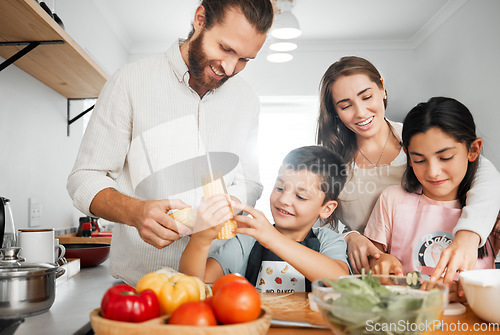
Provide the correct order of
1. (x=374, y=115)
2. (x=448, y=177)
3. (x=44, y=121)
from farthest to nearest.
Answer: (x=44, y=121), (x=374, y=115), (x=448, y=177)

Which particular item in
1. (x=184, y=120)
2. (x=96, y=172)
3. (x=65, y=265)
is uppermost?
(x=184, y=120)

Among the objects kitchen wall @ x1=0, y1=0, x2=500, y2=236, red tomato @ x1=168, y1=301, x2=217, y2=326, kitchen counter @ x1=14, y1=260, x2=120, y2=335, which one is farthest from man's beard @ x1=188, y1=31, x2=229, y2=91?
kitchen wall @ x1=0, y1=0, x2=500, y2=236

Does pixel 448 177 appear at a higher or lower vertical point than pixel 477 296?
higher

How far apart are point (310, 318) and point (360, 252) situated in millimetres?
431

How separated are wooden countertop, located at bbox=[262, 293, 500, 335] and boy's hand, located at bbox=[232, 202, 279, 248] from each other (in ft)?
0.49

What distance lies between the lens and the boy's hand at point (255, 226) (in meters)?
1.02

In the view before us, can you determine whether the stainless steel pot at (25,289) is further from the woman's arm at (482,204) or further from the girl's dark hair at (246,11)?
the woman's arm at (482,204)

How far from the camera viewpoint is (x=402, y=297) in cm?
60

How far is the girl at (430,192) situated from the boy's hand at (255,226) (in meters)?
0.35

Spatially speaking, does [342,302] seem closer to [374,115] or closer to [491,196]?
[491,196]

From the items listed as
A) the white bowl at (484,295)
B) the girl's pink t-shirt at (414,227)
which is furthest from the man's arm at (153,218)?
the girl's pink t-shirt at (414,227)

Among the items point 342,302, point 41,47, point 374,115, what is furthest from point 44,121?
point 342,302

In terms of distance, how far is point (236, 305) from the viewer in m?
0.62

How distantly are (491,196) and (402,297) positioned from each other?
768 millimetres
